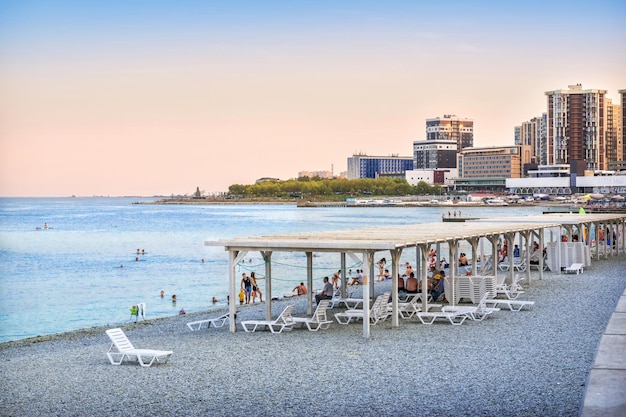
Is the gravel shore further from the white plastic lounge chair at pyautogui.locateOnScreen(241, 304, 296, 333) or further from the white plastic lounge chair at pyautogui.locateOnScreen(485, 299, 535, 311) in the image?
the white plastic lounge chair at pyautogui.locateOnScreen(485, 299, 535, 311)

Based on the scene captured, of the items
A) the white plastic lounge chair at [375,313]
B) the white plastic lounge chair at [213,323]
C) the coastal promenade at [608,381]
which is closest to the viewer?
the coastal promenade at [608,381]

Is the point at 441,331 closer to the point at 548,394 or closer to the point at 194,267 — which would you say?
the point at 548,394

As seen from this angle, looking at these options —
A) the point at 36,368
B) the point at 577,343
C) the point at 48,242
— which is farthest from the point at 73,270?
the point at 577,343

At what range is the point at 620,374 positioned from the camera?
28.9 ft

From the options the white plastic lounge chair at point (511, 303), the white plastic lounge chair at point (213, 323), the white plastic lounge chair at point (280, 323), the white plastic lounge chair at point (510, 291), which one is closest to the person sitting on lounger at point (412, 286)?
the white plastic lounge chair at point (511, 303)

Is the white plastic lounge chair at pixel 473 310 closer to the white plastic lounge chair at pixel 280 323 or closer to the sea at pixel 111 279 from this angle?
the white plastic lounge chair at pixel 280 323

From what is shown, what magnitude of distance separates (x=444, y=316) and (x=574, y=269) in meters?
12.6

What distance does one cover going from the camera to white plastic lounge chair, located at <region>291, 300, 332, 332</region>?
17.0m

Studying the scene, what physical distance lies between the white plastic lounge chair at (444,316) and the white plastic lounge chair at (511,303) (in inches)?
52.1

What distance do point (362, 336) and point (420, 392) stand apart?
4865 mm

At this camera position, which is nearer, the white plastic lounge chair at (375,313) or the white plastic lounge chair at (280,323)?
the white plastic lounge chair at (280,323)

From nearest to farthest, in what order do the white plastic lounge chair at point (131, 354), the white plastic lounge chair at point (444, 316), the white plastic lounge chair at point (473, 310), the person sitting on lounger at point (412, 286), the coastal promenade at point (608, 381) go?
the coastal promenade at point (608, 381), the white plastic lounge chair at point (131, 354), the white plastic lounge chair at point (444, 316), the white plastic lounge chair at point (473, 310), the person sitting on lounger at point (412, 286)

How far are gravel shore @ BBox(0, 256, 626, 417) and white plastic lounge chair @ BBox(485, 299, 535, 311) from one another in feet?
1.64

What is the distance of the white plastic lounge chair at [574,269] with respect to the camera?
2878 cm
